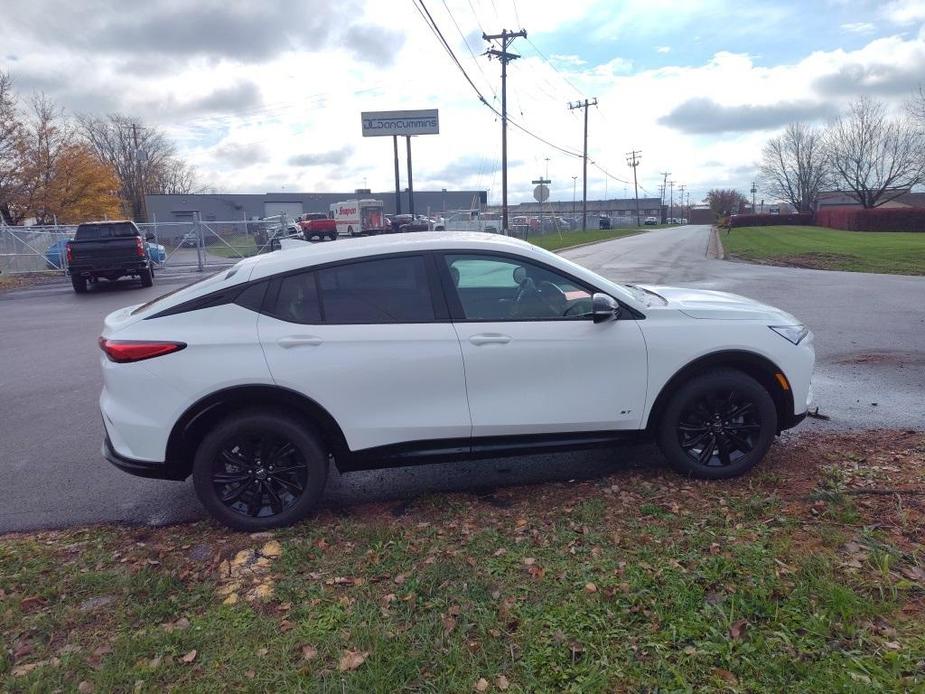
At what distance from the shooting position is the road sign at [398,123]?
60906 mm

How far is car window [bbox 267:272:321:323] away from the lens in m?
4.01

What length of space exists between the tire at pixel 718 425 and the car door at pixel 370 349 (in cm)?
138

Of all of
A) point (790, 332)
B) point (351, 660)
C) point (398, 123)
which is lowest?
point (351, 660)

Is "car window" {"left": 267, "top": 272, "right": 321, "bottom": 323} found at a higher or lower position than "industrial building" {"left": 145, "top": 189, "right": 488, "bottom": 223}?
lower

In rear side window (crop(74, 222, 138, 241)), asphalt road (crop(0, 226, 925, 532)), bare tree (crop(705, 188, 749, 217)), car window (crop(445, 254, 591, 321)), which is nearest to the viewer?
car window (crop(445, 254, 591, 321))

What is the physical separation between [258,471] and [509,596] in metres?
1.69

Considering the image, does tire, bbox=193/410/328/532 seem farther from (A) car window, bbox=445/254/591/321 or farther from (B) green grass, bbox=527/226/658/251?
(B) green grass, bbox=527/226/658/251

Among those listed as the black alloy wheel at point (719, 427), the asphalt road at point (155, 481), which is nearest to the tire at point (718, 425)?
the black alloy wheel at point (719, 427)

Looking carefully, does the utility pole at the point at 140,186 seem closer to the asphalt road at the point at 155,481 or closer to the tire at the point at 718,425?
the asphalt road at the point at 155,481

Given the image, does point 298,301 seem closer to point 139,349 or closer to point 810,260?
point 139,349

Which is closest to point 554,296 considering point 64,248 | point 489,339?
point 489,339

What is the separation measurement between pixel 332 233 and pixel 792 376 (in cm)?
4481

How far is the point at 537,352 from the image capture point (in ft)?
13.6

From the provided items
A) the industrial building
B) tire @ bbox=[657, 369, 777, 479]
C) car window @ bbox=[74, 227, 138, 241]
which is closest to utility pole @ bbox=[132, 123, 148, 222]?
the industrial building
